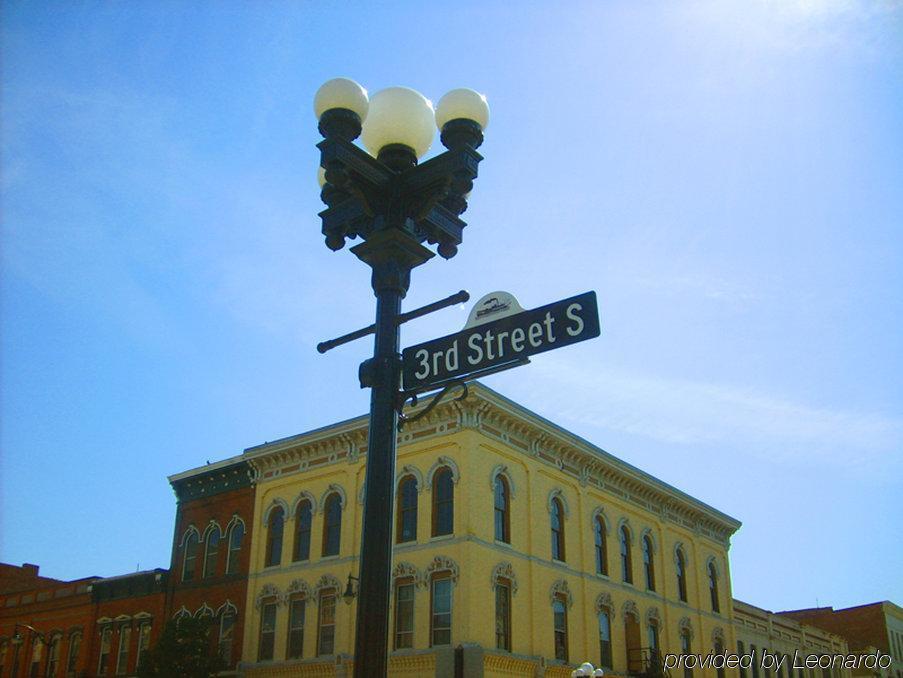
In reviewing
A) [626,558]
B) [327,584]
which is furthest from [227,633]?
[626,558]

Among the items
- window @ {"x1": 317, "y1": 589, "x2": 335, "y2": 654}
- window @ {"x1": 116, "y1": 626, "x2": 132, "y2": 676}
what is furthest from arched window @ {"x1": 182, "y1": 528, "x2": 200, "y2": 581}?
window @ {"x1": 317, "y1": 589, "x2": 335, "y2": 654}

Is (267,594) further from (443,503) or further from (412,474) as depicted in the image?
(443,503)

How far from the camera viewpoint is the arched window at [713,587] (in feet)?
129

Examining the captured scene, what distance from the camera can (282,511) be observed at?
32.2m

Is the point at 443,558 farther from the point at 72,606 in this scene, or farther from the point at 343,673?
the point at 72,606

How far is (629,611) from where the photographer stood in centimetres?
3241

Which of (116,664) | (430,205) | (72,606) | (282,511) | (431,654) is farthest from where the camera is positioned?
(72,606)

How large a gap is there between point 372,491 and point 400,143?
101 inches

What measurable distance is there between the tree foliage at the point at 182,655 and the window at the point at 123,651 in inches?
298

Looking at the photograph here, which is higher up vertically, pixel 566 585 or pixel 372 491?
pixel 566 585

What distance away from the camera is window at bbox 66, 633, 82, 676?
36938 millimetres

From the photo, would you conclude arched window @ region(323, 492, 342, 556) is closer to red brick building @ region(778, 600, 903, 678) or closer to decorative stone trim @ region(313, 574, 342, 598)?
decorative stone trim @ region(313, 574, 342, 598)

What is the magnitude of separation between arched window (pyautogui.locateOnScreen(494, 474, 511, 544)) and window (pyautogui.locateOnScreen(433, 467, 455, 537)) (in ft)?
5.05

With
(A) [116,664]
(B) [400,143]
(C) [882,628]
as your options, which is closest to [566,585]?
(A) [116,664]
